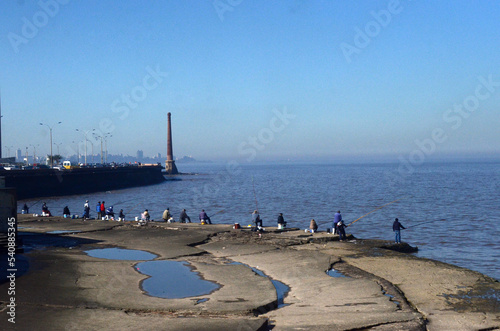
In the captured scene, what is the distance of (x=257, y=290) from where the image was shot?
43.4 feet

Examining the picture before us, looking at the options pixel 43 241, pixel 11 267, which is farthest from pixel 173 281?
pixel 43 241

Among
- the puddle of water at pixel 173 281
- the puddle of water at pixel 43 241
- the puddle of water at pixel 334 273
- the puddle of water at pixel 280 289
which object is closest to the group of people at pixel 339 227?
the puddle of water at pixel 334 273

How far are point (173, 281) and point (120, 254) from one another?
528cm

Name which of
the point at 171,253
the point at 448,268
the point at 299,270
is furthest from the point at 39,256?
the point at 448,268

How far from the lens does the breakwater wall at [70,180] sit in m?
64.8

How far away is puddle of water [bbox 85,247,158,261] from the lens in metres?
18.0

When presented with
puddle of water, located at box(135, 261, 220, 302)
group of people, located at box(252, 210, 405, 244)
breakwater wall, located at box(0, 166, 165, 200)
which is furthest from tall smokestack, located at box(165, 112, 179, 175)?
puddle of water, located at box(135, 261, 220, 302)

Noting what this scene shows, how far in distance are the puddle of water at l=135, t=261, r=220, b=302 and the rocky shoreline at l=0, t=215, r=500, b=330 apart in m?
0.32

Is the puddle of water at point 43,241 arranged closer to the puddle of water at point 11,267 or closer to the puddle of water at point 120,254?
the puddle of water at point 120,254

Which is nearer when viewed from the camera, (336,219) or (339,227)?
(339,227)

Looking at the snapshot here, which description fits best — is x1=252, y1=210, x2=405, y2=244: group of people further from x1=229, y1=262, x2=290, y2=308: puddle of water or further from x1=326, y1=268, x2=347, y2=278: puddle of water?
x1=229, y1=262, x2=290, y2=308: puddle of water

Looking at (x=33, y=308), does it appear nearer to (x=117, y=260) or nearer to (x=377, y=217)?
(x=117, y=260)

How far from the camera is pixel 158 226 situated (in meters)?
27.1

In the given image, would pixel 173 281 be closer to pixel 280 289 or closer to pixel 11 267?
pixel 280 289
